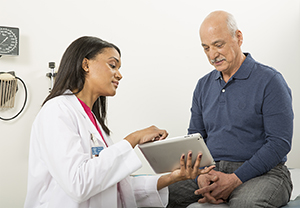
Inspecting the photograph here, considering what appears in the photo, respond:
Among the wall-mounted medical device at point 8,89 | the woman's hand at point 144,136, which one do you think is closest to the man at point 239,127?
the woman's hand at point 144,136

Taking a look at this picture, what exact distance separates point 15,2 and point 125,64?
902 mm

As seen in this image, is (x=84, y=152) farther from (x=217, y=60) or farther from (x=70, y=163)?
(x=217, y=60)

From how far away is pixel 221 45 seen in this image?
1744 millimetres

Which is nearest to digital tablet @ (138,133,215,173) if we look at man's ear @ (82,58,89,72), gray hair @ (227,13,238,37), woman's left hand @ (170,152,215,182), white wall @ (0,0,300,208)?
woman's left hand @ (170,152,215,182)

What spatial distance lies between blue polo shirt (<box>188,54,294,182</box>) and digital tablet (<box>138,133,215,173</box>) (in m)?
0.28

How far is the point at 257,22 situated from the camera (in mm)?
3229

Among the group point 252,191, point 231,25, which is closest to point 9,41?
point 231,25

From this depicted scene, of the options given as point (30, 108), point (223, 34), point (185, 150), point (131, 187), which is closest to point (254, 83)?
point (223, 34)

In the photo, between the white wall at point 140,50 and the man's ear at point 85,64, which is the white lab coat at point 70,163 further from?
the white wall at point 140,50

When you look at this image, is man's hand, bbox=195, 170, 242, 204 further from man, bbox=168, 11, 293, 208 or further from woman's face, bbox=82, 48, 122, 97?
woman's face, bbox=82, 48, 122, 97

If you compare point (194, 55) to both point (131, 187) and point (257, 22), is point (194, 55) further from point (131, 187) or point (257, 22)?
point (131, 187)

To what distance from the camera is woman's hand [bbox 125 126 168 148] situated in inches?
51.2

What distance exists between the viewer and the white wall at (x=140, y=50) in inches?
92.4

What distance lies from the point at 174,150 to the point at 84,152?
0.35 meters
